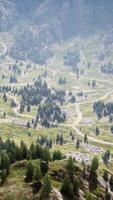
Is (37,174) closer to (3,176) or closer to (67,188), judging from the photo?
(67,188)

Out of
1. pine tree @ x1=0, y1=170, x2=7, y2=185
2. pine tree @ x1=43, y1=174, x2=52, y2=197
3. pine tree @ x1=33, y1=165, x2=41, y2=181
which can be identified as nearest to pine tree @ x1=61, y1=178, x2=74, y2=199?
pine tree @ x1=33, y1=165, x2=41, y2=181

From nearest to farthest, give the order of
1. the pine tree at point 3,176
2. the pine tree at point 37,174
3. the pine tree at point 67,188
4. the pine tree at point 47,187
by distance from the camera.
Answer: the pine tree at point 47,187
the pine tree at point 67,188
the pine tree at point 37,174
the pine tree at point 3,176

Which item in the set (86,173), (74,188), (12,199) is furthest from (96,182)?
(12,199)

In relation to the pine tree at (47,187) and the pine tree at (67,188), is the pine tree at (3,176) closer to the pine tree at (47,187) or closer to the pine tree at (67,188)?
the pine tree at (47,187)

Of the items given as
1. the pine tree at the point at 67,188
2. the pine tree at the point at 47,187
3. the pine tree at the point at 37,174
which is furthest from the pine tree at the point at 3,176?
the pine tree at the point at 67,188

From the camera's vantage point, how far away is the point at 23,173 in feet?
390

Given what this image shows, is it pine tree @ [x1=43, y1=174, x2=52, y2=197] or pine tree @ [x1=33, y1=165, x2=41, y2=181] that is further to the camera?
pine tree @ [x1=33, y1=165, x2=41, y2=181]

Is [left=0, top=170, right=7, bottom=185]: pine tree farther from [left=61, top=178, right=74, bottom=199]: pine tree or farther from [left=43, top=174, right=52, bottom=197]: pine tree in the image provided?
[left=61, top=178, right=74, bottom=199]: pine tree

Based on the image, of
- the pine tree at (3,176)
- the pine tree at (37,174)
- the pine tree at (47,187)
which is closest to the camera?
the pine tree at (47,187)

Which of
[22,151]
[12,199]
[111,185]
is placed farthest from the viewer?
[22,151]

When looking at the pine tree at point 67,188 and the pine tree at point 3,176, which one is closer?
the pine tree at point 67,188

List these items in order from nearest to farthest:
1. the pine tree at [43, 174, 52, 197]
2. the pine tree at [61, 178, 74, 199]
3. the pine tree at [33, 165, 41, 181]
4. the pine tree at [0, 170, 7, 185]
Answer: the pine tree at [43, 174, 52, 197] < the pine tree at [61, 178, 74, 199] < the pine tree at [33, 165, 41, 181] < the pine tree at [0, 170, 7, 185]

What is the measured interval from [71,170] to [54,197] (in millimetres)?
16755

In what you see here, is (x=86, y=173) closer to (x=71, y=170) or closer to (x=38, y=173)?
(x=71, y=170)
